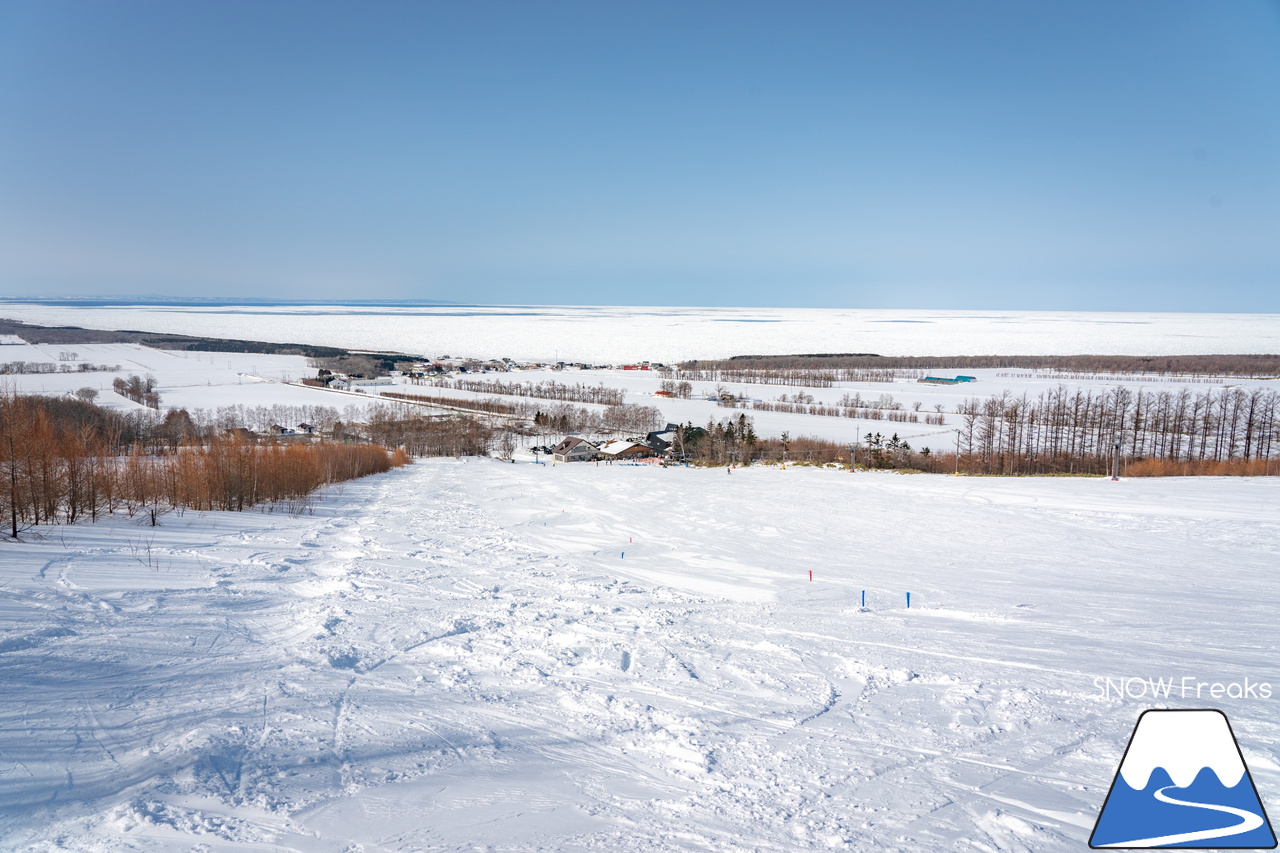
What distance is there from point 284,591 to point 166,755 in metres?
4.52

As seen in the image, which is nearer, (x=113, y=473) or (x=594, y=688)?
(x=594, y=688)

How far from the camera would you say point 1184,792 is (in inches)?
117

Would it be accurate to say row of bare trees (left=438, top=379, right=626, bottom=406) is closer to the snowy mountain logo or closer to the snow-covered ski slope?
the snow-covered ski slope

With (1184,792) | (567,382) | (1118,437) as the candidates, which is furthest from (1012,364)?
(1184,792)

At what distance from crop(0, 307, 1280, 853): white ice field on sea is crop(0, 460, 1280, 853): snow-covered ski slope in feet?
0.09

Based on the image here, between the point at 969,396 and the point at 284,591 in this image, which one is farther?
the point at 969,396

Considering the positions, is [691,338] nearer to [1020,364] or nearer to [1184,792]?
[1020,364]

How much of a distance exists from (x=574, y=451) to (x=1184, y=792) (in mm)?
47205

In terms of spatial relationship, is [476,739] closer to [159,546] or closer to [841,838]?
[841,838]

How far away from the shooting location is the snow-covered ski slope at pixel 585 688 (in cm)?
364

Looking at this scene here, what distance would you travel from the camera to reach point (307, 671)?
221 inches

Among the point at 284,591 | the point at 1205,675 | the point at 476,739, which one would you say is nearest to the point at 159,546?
the point at 284,591

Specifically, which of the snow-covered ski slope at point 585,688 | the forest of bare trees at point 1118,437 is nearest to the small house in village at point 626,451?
the forest of bare trees at point 1118,437

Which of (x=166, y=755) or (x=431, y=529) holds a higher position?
(x=166, y=755)
